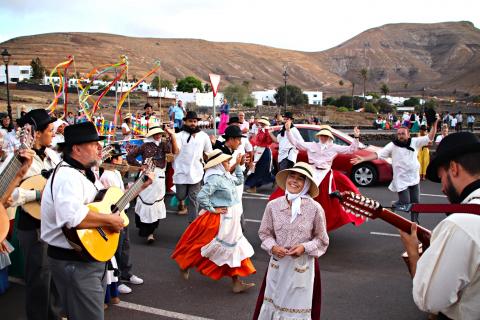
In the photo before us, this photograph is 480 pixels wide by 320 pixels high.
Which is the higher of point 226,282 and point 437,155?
point 437,155

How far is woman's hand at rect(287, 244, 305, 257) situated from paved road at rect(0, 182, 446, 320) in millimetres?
1385

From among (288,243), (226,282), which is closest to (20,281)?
(226,282)

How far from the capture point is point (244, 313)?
5109mm

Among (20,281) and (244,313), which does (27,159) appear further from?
(20,281)

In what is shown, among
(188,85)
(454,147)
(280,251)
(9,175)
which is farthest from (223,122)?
(188,85)

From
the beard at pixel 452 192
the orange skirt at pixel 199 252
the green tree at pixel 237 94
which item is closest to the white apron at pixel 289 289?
the orange skirt at pixel 199 252

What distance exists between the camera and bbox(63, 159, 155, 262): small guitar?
129 inches

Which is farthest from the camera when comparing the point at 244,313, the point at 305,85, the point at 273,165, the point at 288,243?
the point at 305,85

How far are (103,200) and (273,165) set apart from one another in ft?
32.0

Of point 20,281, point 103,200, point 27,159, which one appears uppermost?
point 27,159

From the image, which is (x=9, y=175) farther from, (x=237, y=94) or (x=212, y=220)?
(x=237, y=94)

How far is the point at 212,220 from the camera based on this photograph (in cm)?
572

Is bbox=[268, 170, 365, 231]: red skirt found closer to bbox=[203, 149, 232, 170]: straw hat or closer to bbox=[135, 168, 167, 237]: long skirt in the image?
bbox=[203, 149, 232, 170]: straw hat

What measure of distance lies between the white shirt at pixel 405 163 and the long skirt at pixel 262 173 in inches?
174
